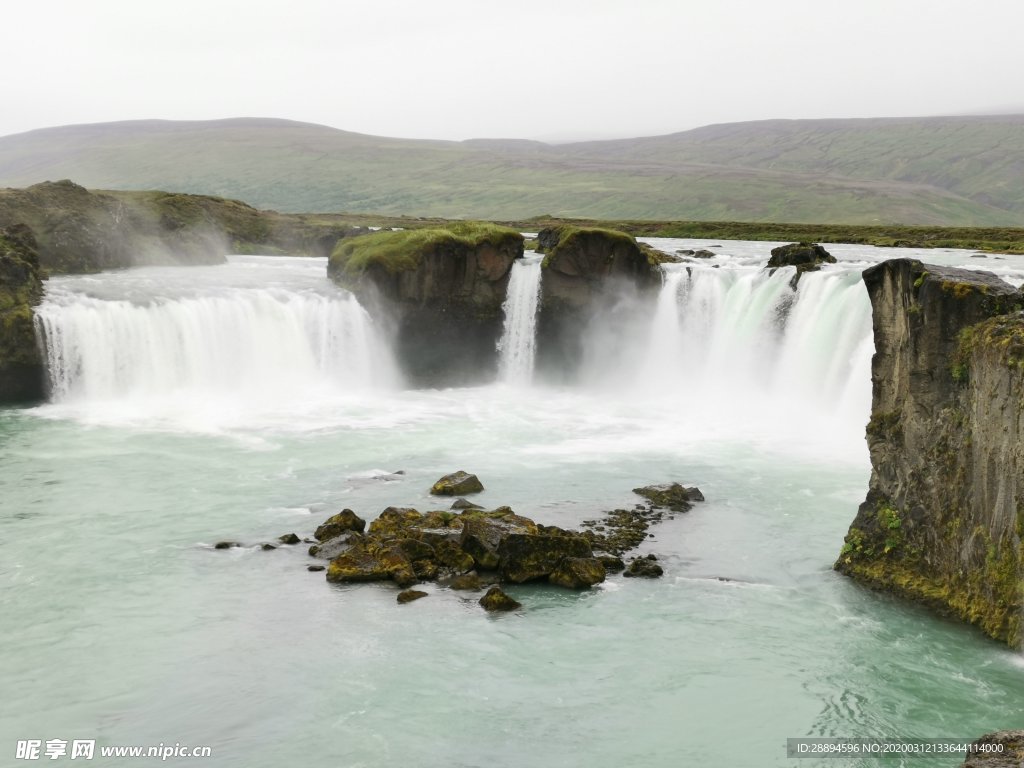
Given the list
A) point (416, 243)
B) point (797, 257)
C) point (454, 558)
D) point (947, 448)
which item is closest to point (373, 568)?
point (454, 558)

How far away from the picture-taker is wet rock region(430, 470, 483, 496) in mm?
25203

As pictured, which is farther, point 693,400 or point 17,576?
point 693,400

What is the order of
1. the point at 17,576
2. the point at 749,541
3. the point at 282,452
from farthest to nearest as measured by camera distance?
the point at 282,452 → the point at 749,541 → the point at 17,576

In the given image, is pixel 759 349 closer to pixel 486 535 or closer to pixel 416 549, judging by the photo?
pixel 486 535

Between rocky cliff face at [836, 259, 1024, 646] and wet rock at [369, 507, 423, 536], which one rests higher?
rocky cliff face at [836, 259, 1024, 646]

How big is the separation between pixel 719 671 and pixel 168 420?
83.6 ft

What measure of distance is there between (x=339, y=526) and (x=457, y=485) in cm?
428

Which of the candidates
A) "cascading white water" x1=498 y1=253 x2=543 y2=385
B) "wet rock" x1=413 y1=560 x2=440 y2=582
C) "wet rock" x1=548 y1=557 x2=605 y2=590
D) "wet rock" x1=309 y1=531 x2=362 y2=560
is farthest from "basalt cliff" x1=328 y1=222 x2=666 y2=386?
"wet rock" x1=548 y1=557 x2=605 y2=590

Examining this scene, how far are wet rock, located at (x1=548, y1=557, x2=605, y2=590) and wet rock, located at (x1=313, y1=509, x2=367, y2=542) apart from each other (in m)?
5.01

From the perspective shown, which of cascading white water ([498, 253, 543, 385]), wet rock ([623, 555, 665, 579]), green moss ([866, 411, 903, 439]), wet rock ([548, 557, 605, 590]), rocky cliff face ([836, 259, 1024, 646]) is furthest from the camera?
cascading white water ([498, 253, 543, 385])

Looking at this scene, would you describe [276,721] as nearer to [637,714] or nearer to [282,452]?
[637,714]

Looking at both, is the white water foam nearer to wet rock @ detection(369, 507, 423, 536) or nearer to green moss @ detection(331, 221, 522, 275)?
green moss @ detection(331, 221, 522, 275)

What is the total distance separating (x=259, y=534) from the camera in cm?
2248

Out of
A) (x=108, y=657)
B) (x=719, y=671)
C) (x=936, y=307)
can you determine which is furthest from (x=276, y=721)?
(x=936, y=307)
